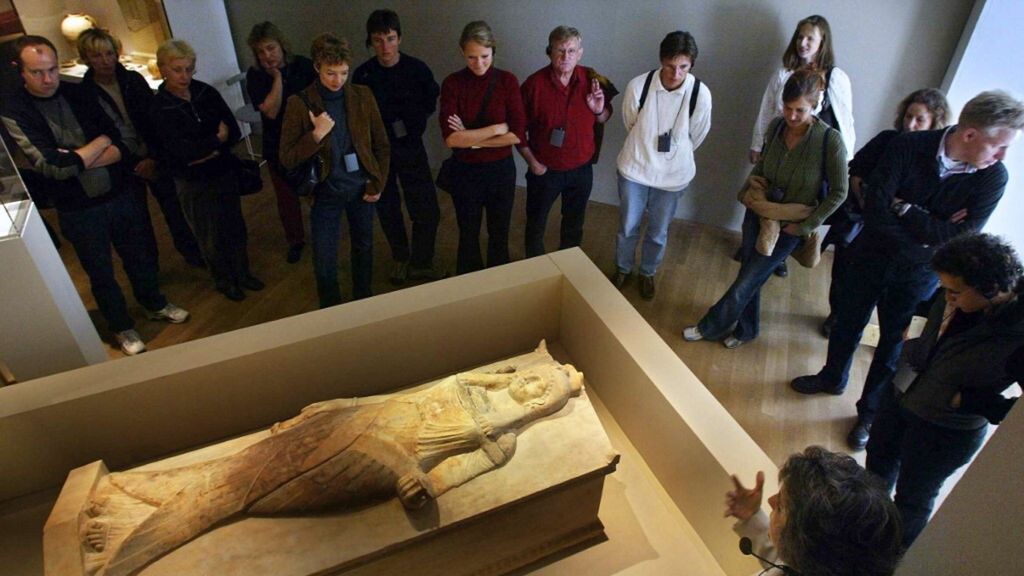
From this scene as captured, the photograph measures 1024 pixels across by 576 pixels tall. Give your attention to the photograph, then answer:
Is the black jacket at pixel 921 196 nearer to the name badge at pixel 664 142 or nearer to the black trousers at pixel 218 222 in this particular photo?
the name badge at pixel 664 142

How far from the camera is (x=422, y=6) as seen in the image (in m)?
5.55

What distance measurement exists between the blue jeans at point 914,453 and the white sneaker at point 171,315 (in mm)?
4058

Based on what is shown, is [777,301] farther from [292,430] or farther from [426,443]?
[292,430]

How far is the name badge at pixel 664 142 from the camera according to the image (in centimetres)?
396

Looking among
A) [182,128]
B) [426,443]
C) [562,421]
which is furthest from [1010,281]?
[182,128]

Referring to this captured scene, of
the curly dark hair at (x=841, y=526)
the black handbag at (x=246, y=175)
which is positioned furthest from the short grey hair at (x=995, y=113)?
the black handbag at (x=246, y=175)

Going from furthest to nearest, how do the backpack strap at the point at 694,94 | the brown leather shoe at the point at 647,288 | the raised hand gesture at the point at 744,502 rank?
the brown leather shoe at the point at 647,288, the backpack strap at the point at 694,94, the raised hand gesture at the point at 744,502

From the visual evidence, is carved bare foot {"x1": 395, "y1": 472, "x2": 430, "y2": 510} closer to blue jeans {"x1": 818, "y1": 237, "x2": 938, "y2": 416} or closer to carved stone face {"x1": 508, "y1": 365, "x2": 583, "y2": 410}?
carved stone face {"x1": 508, "y1": 365, "x2": 583, "y2": 410}

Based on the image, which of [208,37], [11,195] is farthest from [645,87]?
[208,37]

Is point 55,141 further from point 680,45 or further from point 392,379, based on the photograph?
point 680,45

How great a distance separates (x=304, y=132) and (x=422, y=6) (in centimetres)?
265

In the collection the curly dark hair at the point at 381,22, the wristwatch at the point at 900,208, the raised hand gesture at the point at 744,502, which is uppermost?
the curly dark hair at the point at 381,22

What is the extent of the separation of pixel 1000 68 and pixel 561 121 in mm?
2675

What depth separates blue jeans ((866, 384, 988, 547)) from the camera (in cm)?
239
